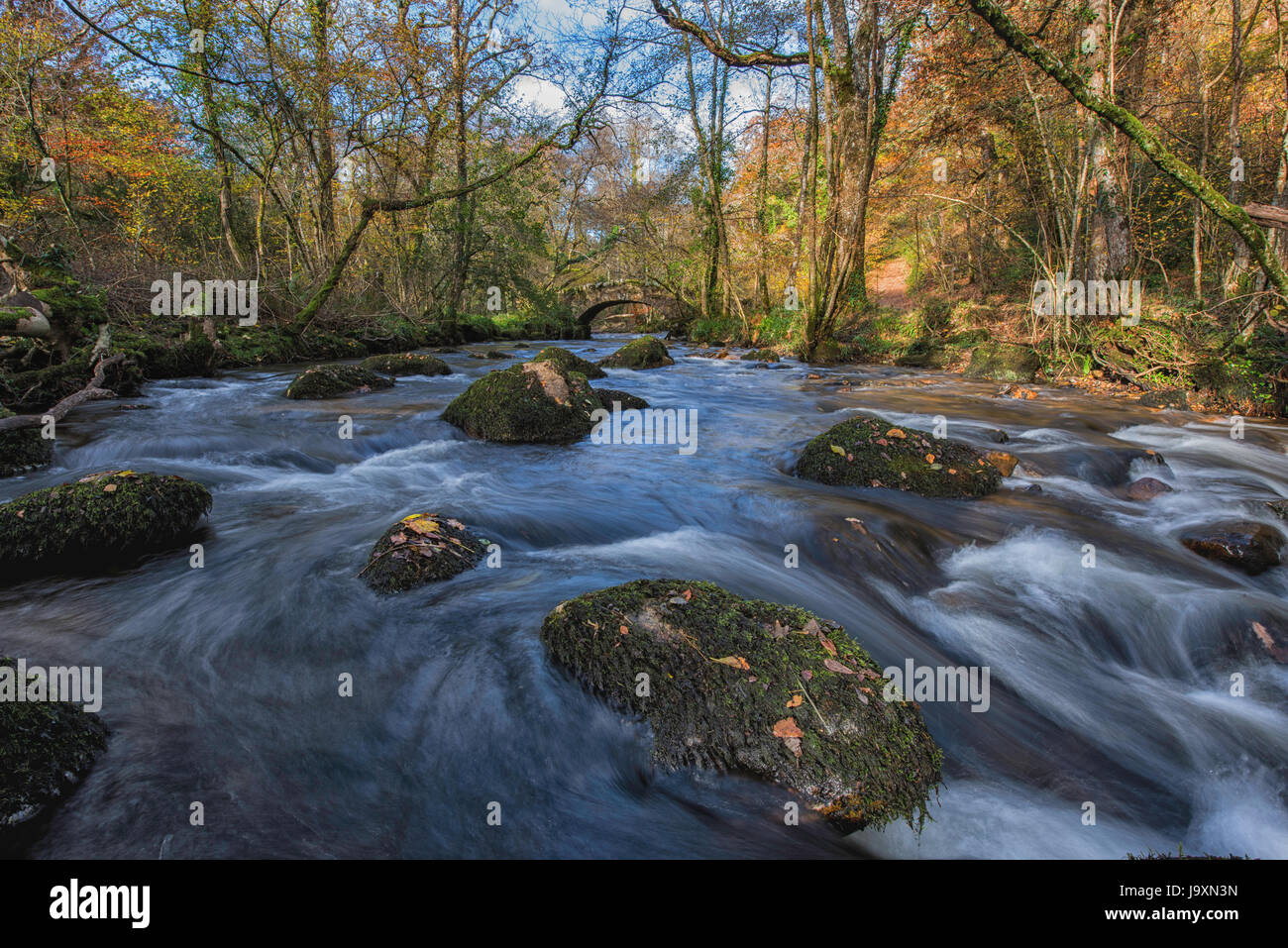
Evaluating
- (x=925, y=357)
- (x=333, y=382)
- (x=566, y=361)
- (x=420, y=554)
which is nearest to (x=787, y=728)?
(x=420, y=554)

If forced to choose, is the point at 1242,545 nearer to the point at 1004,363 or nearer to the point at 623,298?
the point at 1004,363

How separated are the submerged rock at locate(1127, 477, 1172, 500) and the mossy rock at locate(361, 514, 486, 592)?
629 centimetres

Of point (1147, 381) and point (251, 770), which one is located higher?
point (1147, 381)

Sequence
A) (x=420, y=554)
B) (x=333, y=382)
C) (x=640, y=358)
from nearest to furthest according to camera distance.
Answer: (x=420, y=554) < (x=333, y=382) < (x=640, y=358)

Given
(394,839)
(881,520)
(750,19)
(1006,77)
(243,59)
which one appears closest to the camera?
(394,839)

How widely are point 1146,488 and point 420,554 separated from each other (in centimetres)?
680

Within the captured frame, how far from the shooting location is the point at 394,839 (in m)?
1.94

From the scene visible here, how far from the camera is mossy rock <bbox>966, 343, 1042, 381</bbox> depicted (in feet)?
39.0

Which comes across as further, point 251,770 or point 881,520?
point 881,520

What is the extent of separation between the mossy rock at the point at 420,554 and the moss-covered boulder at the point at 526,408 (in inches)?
137

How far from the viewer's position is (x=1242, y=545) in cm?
448
